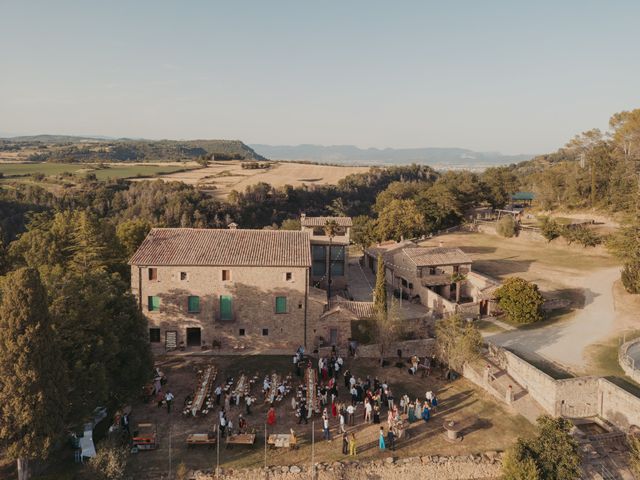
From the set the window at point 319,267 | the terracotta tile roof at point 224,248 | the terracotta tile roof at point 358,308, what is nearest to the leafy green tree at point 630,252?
the terracotta tile roof at point 358,308

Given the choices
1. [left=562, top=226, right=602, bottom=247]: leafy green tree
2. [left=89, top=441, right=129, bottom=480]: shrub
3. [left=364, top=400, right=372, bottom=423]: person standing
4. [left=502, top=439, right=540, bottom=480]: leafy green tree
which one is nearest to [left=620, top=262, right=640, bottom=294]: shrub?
[left=562, top=226, right=602, bottom=247]: leafy green tree

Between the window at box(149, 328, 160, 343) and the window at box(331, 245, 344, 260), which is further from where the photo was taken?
the window at box(331, 245, 344, 260)

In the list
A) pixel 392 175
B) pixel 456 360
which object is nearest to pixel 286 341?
pixel 456 360

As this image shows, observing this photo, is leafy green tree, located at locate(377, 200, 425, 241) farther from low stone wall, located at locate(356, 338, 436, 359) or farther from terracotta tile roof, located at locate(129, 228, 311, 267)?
low stone wall, located at locate(356, 338, 436, 359)

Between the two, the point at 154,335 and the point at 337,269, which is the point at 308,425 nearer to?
the point at 154,335

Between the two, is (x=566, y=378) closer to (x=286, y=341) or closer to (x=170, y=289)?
(x=286, y=341)

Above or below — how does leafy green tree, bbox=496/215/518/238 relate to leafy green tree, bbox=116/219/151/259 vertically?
below
